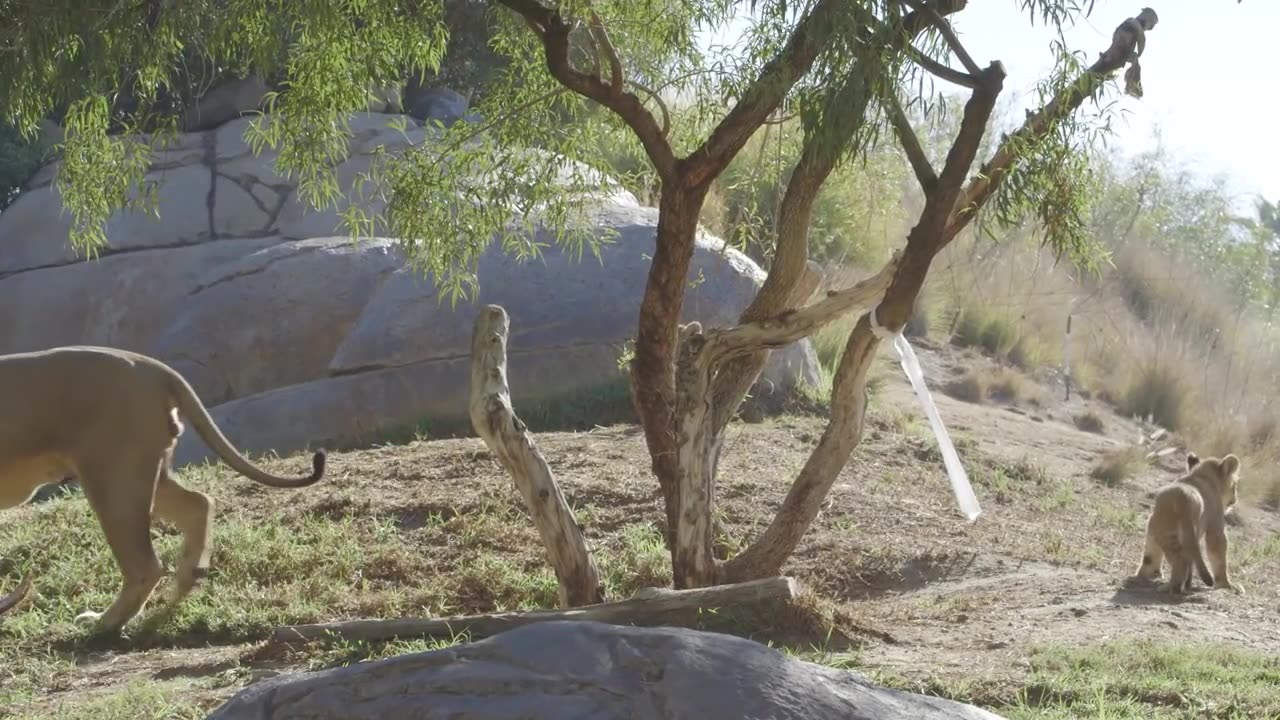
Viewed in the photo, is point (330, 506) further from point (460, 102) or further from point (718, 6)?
point (460, 102)

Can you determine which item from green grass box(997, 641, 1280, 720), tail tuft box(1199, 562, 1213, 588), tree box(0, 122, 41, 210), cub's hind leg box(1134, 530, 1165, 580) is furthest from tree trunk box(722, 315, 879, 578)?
tree box(0, 122, 41, 210)

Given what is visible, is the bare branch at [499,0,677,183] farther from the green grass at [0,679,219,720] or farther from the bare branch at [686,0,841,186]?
the green grass at [0,679,219,720]

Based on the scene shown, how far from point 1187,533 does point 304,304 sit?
897cm

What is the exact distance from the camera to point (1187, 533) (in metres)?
8.89

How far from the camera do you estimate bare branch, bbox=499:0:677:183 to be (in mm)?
7531

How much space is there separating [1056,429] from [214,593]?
1047cm

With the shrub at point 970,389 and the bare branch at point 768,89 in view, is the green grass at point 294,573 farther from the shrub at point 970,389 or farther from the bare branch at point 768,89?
the shrub at point 970,389

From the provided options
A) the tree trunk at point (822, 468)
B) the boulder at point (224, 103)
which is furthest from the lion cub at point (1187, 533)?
the boulder at point (224, 103)

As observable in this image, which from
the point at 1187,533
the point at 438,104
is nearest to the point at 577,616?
the point at 1187,533

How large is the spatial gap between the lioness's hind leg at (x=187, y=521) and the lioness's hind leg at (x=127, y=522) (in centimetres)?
40

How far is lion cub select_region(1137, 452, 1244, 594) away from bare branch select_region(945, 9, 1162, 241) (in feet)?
7.83

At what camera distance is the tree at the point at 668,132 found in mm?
6750

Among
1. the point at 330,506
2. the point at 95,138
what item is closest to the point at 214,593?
the point at 330,506

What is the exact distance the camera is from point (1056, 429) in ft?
53.9
